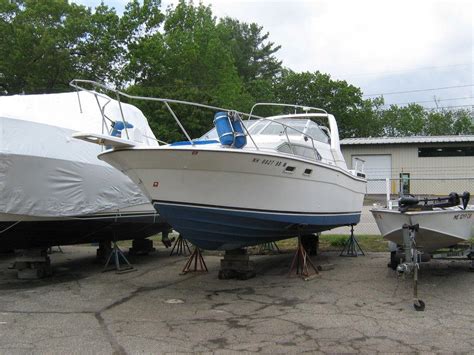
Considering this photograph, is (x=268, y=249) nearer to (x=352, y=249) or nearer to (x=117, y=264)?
(x=352, y=249)

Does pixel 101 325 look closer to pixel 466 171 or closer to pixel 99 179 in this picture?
pixel 99 179

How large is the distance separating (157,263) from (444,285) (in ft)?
19.5

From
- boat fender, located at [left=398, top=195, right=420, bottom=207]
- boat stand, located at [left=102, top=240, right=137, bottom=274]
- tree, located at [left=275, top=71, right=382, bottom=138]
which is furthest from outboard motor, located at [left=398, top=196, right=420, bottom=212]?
tree, located at [left=275, top=71, right=382, bottom=138]

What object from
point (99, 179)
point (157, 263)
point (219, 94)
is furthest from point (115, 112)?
point (219, 94)

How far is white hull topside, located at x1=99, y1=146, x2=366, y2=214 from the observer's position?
7.43 m

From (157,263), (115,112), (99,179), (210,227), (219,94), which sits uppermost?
(219,94)

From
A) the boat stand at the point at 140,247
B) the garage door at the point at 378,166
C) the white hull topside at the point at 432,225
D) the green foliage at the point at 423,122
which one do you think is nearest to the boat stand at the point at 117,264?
the boat stand at the point at 140,247

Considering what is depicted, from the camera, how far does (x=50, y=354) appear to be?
524cm

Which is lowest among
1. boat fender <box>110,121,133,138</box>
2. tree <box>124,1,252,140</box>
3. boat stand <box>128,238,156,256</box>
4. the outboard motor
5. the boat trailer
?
boat stand <box>128,238,156,256</box>

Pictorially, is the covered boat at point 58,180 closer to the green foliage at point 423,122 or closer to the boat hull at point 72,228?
the boat hull at point 72,228

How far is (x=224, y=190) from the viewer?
7.78 metres

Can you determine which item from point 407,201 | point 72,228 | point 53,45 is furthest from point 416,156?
point 72,228

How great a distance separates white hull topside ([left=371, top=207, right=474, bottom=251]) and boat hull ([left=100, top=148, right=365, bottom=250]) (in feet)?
4.54

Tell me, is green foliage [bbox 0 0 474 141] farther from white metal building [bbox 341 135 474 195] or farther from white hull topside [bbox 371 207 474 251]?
white hull topside [bbox 371 207 474 251]
